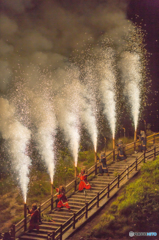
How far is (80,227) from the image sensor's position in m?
11.9

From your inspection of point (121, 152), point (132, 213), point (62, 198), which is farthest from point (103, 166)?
point (132, 213)

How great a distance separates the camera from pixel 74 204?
45.5 feet

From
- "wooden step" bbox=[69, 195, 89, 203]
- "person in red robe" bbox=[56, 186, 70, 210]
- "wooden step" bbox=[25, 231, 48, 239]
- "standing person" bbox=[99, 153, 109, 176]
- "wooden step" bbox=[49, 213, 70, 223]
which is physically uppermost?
"standing person" bbox=[99, 153, 109, 176]

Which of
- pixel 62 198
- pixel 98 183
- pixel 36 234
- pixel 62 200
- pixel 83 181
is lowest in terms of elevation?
pixel 36 234

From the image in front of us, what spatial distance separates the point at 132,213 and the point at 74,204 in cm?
324

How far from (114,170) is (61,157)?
4619mm

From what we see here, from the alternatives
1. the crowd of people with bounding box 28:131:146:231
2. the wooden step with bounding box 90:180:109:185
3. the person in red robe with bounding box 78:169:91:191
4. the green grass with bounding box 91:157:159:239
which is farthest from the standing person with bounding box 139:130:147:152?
the person in red robe with bounding box 78:169:91:191

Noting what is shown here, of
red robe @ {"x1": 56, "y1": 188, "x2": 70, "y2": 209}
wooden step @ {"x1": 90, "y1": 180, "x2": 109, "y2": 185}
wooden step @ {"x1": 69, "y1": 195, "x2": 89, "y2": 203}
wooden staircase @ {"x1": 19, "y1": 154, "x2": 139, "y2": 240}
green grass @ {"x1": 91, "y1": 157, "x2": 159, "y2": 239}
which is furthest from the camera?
wooden step @ {"x1": 90, "y1": 180, "x2": 109, "y2": 185}

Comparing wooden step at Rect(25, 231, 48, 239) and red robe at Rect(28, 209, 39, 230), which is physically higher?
red robe at Rect(28, 209, 39, 230)

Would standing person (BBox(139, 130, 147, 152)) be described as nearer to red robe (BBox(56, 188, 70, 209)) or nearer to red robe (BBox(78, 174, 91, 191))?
red robe (BBox(78, 174, 91, 191))

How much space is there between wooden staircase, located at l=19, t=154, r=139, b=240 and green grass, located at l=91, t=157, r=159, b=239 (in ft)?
5.41

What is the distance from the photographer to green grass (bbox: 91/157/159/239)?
37.3 feet

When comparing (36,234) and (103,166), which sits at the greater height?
(103,166)

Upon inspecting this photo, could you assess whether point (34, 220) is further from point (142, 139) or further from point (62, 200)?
point (142, 139)
